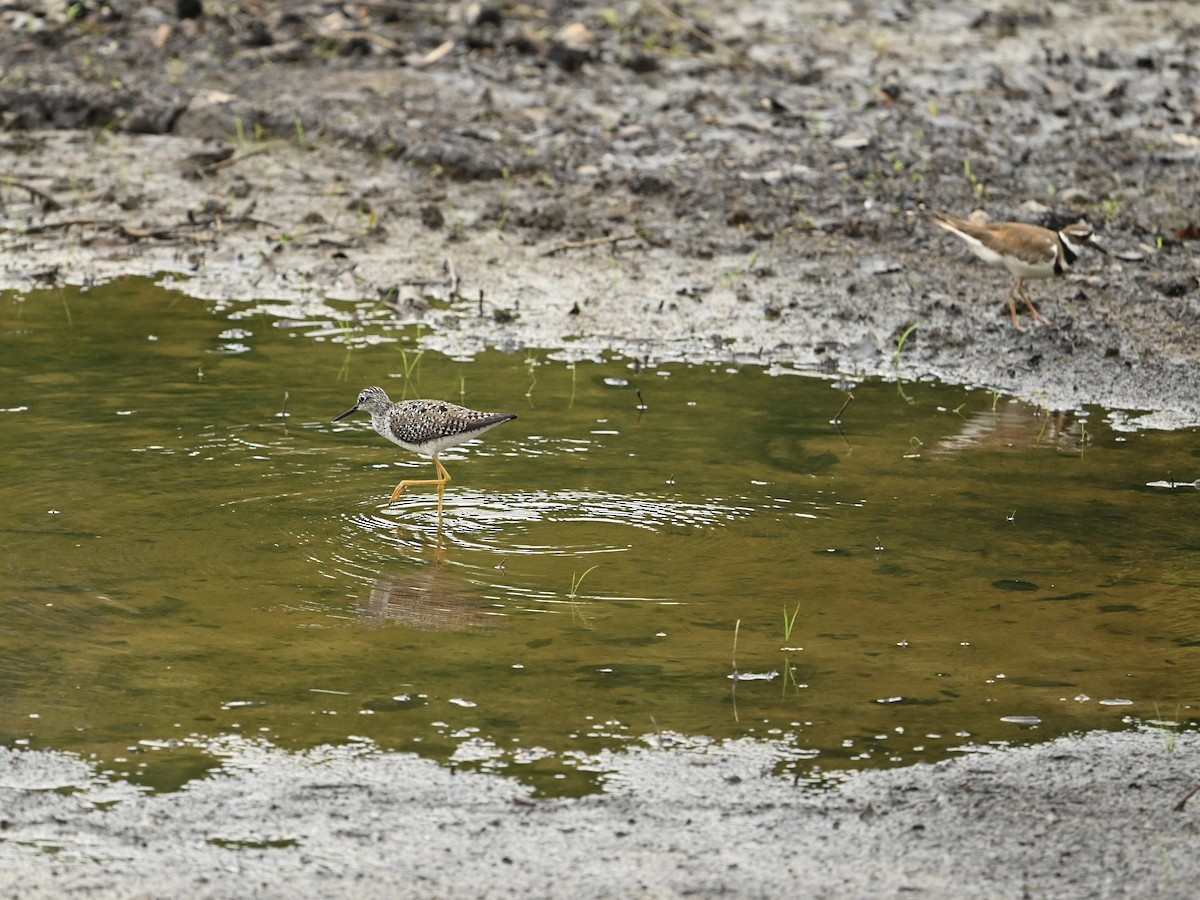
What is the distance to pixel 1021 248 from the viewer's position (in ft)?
35.8

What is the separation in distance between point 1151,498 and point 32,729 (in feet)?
17.2

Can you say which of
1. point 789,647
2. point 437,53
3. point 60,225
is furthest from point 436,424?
point 437,53

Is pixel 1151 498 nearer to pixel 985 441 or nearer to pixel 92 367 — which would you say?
pixel 985 441

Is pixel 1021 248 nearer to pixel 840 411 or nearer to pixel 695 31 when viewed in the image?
pixel 840 411

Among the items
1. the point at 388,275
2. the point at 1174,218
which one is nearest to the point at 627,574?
the point at 388,275

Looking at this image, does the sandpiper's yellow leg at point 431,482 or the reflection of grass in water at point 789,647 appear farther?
the sandpiper's yellow leg at point 431,482

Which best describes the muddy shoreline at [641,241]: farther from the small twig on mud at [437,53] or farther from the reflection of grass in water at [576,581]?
the reflection of grass in water at [576,581]

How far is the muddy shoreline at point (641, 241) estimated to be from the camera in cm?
502

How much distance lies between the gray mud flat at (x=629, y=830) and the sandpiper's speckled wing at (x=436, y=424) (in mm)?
2824

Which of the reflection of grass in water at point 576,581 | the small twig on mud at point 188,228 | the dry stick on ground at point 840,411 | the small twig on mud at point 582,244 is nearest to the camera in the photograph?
the reflection of grass in water at point 576,581

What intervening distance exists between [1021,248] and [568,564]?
486 cm

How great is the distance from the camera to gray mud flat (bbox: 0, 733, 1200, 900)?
190 inches

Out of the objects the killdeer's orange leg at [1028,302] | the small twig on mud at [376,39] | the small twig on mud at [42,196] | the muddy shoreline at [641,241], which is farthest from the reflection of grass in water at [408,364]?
the small twig on mud at [376,39]

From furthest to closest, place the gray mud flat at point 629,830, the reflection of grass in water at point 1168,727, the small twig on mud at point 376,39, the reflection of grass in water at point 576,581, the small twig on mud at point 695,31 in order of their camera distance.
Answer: the small twig on mud at point 695,31, the small twig on mud at point 376,39, the reflection of grass in water at point 576,581, the reflection of grass in water at point 1168,727, the gray mud flat at point 629,830
